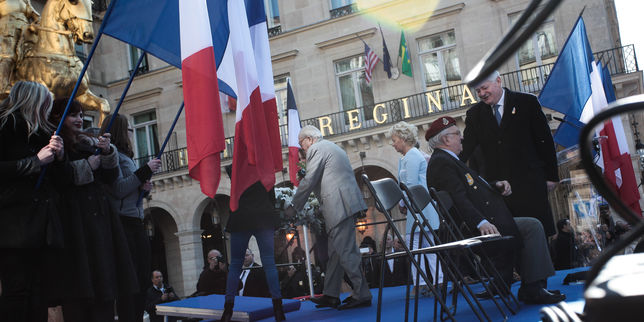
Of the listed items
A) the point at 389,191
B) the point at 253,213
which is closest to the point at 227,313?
the point at 253,213

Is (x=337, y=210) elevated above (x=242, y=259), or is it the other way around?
(x=337, y=210)

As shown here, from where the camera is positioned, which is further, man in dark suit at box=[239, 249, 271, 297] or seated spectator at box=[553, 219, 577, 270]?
seated spectator at box=[553, 219, 577, 270]

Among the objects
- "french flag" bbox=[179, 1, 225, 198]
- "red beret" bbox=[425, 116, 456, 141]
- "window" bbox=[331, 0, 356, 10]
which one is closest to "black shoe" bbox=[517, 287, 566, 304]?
"red beret" bbox=[425, 116, 456, 141]

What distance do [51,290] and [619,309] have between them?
8.67ft

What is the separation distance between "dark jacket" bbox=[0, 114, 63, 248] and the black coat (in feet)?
10.1

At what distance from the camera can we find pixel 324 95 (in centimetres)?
2028

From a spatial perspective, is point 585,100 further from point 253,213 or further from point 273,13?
point 273,13

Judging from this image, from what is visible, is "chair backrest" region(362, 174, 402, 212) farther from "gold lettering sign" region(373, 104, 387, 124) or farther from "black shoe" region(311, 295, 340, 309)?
"gold lettering sign" region(373, 104, 387, 124)

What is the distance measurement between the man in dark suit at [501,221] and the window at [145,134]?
68.5ft

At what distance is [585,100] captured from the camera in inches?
294

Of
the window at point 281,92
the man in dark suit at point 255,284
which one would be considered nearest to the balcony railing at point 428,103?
the window at point 281,92

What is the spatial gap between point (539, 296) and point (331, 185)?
6.47ft

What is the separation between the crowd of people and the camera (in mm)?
2717

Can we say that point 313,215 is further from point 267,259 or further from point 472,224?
point 472,224
